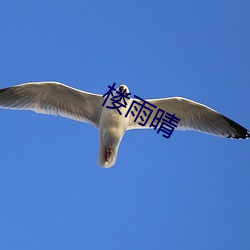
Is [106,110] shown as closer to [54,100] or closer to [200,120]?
[54,100]

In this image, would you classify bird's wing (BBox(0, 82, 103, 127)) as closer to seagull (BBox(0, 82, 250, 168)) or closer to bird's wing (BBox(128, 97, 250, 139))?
seagull (BBox(0, 82, 250, 168))

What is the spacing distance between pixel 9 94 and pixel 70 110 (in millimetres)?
914

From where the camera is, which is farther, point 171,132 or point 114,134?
point 171,132

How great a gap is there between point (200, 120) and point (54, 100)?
2.18m

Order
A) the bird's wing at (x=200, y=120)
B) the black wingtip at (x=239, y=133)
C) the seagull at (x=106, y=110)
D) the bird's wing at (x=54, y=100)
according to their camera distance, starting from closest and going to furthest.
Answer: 1. the seagull at (x=106, y=110)
2. the bird's wing at (x=54, y=100)
3. the bird's wing at (x=200, y=120)
4. the black wingtip at (x=239, y=133)

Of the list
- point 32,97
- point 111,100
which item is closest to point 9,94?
point 32,97

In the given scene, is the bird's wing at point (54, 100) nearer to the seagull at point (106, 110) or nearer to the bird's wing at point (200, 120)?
the seagull at point (106, 110)

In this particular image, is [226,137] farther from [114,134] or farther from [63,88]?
[63,88]

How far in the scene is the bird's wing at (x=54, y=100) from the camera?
8.73 m

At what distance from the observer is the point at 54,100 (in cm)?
892

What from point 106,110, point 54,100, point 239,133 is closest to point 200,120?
point 239,133

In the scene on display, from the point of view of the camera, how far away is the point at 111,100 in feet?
27.9

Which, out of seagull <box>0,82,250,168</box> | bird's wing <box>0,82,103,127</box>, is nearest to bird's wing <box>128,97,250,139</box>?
seagull <box>0,82,250,168</box>

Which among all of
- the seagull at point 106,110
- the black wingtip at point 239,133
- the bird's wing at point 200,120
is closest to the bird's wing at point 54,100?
the seagull at point 106,110
